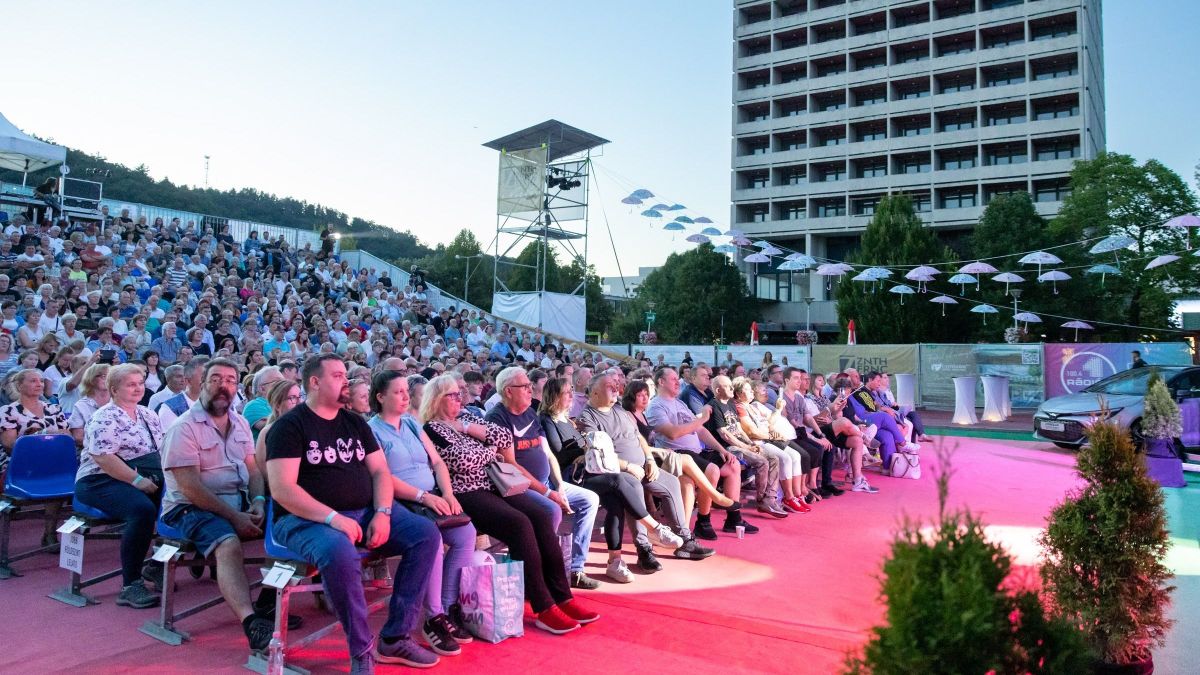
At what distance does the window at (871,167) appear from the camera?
158 ft

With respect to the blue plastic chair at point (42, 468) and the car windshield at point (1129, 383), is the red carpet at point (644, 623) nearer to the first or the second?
the blue plastic chair at point (42, 468)

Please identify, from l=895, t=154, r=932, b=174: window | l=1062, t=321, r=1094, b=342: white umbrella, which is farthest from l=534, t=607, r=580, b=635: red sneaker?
l=895, t=154, r=932, b=174: window

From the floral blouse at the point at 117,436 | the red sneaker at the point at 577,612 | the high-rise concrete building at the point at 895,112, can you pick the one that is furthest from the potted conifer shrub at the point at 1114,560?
the high-rise concrete building at the point at 895,112

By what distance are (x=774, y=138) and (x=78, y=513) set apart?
168 ft

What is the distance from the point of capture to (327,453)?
3.72m

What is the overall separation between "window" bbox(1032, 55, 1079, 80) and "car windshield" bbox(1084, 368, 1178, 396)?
38.5 meters

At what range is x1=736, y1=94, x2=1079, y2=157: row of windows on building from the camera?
143 feet

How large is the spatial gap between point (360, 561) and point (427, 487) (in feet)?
2.59

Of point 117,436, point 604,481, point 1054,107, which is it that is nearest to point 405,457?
point 604,481

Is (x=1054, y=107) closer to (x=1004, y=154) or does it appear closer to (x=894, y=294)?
(x=1004, y=154)

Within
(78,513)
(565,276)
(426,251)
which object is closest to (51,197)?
(78,513)

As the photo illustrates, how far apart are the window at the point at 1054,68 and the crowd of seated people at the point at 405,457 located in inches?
1702

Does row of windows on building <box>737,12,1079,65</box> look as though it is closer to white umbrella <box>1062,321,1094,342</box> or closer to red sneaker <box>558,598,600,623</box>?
white umbrella <box>1062,321,1094,342</box>

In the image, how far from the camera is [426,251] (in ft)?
268
